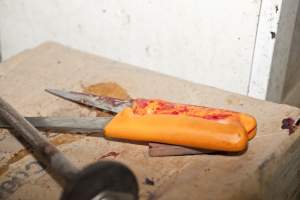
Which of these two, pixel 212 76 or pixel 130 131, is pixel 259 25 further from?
pixel 130 131

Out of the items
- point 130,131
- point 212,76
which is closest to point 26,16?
point 212,76

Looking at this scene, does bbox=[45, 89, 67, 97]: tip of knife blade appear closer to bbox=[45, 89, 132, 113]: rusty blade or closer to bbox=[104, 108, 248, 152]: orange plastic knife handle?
bbox=[45, 89, 132, 113]: rusty blade

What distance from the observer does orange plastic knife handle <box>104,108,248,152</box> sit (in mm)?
565

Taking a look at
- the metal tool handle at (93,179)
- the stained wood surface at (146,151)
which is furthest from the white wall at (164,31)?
the metal tool handle at (93,179)

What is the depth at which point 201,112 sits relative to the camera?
1.98ft

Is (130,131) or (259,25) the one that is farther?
(259,25)

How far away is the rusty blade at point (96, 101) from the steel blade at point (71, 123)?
1.3 inches

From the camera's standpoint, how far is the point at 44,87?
77 centimetres

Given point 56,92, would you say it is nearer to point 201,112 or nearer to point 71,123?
point 71,123

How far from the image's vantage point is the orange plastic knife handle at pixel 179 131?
56 centimetres

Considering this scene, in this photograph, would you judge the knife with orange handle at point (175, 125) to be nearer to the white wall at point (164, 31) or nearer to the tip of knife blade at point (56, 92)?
the tip of knife blade at point (56, 92)

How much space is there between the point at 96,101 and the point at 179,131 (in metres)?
0.16

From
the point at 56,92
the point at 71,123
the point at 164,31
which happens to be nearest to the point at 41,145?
the point at 71,123

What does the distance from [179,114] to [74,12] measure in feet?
1.51
